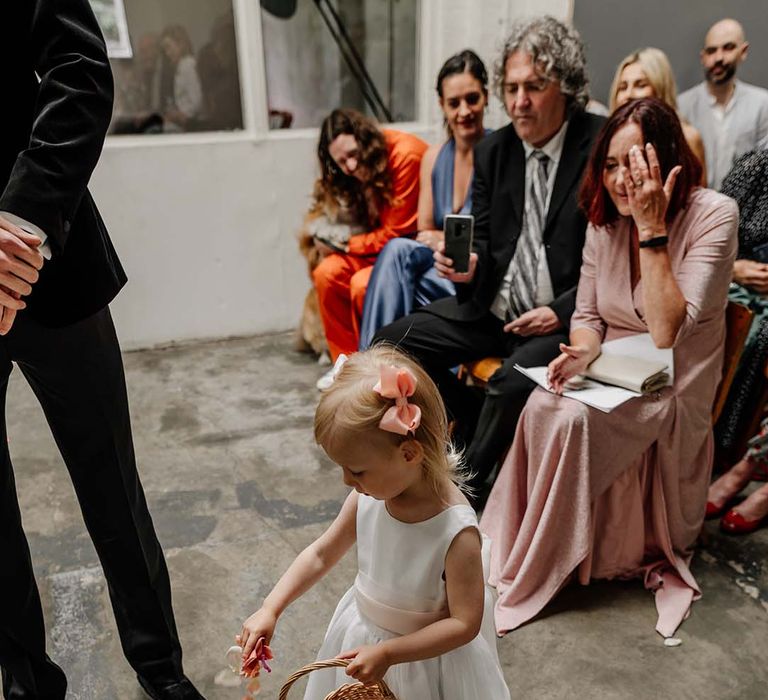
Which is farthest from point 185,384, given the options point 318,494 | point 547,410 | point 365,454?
point 365,454

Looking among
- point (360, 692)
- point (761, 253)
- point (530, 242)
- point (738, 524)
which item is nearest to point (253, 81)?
point (530, 242)

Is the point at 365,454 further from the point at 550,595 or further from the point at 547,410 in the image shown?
the point at 550,595

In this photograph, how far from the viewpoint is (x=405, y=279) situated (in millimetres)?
2936

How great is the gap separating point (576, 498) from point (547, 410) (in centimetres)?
25

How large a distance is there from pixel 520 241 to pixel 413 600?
1.50 meters

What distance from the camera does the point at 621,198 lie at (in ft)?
6.31

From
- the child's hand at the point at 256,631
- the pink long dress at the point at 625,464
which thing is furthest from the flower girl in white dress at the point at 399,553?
the pink long dress at the point at 625,464

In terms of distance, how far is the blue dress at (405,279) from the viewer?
2934 millimetres

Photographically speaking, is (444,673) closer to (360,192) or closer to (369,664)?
(369,664)

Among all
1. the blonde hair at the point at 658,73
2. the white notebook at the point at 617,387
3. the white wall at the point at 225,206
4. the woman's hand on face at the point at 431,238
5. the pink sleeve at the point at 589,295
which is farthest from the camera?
the white wall at the point at 225,206

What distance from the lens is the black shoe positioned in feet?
5.25

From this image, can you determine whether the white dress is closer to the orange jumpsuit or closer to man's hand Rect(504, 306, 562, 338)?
man's hand Rect(504, 306, 562, 338)

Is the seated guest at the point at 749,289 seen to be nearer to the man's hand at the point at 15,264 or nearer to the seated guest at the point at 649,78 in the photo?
the seated guest at the point at 649,78

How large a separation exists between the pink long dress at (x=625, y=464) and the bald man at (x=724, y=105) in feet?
5.08
